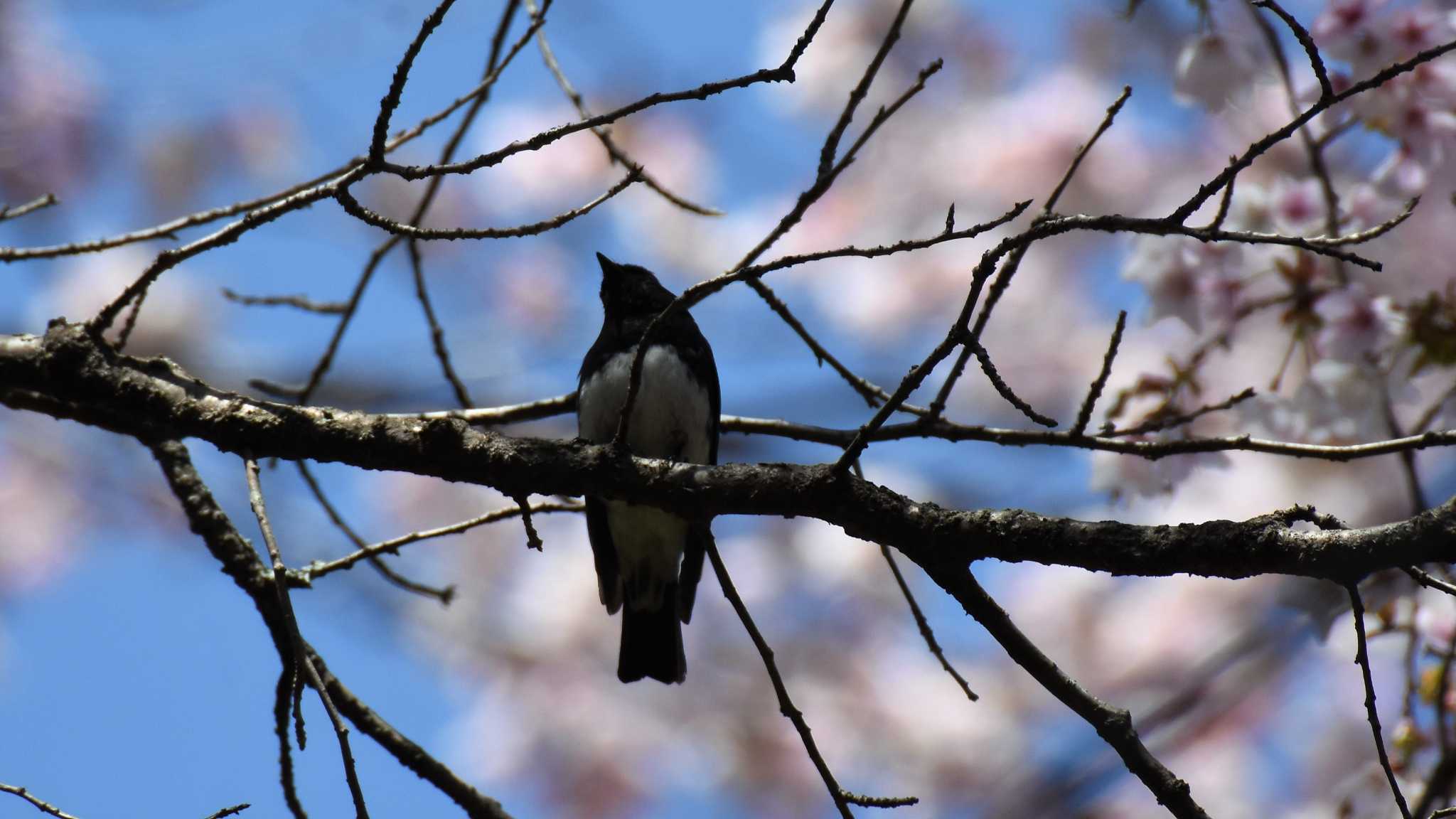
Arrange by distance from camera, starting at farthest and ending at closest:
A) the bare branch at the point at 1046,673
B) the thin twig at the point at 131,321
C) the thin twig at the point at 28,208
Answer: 1. the thin twig at the point at 28,208
2. the thin twig at the point at 131,321
3. the bare branch at the point at 1046,673

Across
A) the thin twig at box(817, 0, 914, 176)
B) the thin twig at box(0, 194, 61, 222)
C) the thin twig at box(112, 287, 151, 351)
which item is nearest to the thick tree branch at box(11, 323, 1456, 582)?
the thin twig at box(112, 287, 151, 351)

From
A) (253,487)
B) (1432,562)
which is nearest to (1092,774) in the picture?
(1432,562)

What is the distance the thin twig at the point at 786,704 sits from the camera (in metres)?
2.04

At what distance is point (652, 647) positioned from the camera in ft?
12.6

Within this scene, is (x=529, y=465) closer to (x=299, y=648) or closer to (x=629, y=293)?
(x=299, y=648)

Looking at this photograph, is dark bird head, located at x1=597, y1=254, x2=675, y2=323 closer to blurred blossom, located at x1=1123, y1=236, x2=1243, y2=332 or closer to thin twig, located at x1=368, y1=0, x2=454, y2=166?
blurred blossom, located at x1=1123, y1=236, x2=1243, y2=332

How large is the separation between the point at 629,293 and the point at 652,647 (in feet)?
4.01

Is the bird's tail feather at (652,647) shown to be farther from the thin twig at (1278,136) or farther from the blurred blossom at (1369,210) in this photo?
the thin twig at (1278,136)

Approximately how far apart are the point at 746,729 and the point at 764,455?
3.40m

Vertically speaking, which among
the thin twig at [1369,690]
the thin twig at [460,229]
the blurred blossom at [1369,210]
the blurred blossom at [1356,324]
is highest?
the blurred blossom at [1369,210]

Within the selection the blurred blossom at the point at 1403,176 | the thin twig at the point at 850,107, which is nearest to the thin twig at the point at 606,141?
the thin twig at the point at 850,107

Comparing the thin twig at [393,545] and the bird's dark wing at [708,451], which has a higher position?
the bird's dark wing at [708,451]

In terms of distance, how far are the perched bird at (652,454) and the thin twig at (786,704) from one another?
4.09 ft

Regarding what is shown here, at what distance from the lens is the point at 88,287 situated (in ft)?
25.5
